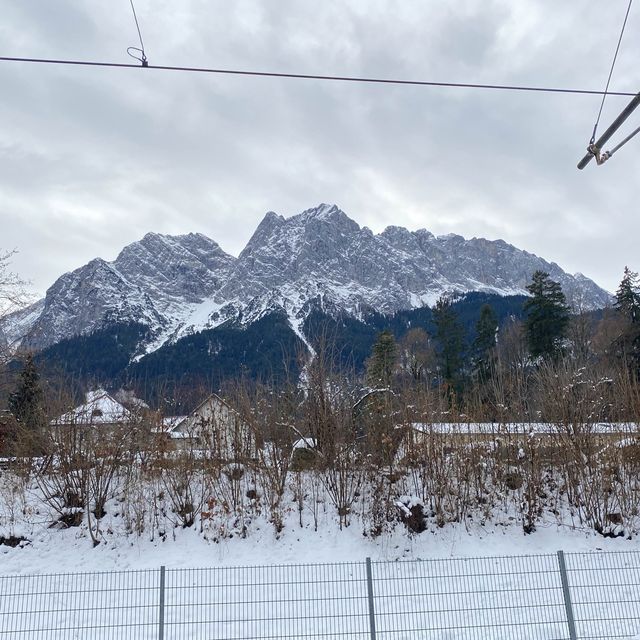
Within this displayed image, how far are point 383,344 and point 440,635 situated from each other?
26780 mm

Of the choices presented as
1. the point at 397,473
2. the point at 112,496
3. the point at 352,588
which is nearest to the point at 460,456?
the point at 397,473

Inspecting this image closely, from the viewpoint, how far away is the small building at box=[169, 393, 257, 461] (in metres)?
17.0

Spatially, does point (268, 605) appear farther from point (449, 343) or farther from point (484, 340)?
point (484, 340)

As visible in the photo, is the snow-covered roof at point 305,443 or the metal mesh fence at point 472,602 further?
the snow-covered roof at point 305,443


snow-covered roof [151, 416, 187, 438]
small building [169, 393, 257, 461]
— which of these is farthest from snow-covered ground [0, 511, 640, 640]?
Answer: snow-covered roof [151, 416, 187, 438]

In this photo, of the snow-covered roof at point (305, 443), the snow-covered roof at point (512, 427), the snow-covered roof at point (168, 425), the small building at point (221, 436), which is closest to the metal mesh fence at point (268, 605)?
the snow-covered roof at point (305, 443)

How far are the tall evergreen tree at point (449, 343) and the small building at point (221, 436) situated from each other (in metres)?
20.7

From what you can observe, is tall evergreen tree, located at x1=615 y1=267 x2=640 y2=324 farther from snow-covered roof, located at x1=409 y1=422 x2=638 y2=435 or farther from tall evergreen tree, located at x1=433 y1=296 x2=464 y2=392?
snow-covered roof, located at x1=409 y1=422 x2=638 y2=435

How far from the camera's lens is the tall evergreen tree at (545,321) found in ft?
110

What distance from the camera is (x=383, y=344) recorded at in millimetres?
35844

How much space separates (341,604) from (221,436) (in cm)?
747

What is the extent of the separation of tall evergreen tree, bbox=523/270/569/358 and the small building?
2202 cm

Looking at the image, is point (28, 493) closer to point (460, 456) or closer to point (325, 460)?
point (325, 460)

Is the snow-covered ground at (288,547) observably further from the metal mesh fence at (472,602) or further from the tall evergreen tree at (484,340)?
the tall evergreen tree at (484,340)
